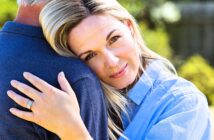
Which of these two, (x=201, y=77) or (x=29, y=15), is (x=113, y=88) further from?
(x=201, y=77)

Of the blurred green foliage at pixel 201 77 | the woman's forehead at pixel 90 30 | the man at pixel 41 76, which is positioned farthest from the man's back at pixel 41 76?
the blurred green foliage at pixel 201 77

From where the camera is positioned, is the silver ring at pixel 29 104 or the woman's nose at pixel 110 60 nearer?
the silver ring at pixel 29 104

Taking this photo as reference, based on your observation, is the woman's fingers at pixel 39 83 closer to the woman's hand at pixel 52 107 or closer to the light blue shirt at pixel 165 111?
the woman's hand at pixel 52 107

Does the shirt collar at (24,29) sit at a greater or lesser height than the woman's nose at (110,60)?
greater

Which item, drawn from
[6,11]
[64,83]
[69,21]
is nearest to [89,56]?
[69,21]

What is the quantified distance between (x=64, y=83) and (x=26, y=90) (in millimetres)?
130

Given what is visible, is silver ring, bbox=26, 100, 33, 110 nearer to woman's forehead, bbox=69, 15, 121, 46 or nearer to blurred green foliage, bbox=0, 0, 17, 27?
woman's forehead, bbox=69, 15, 121, 46

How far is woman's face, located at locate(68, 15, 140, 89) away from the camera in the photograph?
230 centimetres

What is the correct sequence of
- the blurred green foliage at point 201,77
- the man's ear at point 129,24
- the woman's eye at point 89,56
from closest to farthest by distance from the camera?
the woman's eye at point 89,56 → the man's ear at point 129,24 → the blurred green foliage at point 201,77

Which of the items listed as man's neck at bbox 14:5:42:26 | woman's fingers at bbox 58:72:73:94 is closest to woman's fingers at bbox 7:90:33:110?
woman's fingers at bbox 58:72:73:94

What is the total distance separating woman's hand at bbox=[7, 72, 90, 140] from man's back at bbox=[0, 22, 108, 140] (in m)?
0.03

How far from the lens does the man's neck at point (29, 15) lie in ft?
7.47

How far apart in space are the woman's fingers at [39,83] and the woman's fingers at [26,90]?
0.02 metres

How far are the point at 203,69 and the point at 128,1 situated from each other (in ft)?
4.67
